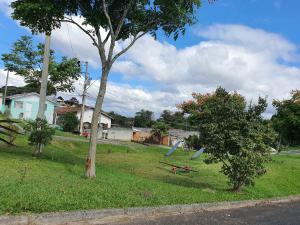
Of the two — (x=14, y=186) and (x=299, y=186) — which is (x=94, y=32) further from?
(x=299, y=186)

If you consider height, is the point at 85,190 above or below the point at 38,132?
below

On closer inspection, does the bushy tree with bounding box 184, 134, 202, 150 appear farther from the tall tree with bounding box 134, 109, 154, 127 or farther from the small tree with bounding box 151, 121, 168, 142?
the tall tree with bounding box 134, 109, 154, 127

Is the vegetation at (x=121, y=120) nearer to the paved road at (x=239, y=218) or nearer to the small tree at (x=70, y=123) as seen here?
the small tree at (x=70, y=123)

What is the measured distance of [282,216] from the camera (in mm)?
10484

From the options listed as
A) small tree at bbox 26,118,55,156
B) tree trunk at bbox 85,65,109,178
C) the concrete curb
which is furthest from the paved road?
small tree at bbox 26,118,55,156

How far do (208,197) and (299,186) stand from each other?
7.60 metres

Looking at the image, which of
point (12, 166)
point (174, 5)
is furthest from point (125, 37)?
point (12, 166)

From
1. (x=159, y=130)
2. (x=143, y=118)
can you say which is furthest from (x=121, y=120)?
(x=159, y=130)

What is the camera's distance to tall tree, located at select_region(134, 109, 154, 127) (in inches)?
4416

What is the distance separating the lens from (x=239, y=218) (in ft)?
31.8

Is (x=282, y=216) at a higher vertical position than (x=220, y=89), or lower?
lower

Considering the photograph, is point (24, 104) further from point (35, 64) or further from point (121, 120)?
point (121, 120)

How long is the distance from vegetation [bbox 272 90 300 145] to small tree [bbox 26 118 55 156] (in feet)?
155

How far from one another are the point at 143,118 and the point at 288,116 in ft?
192
